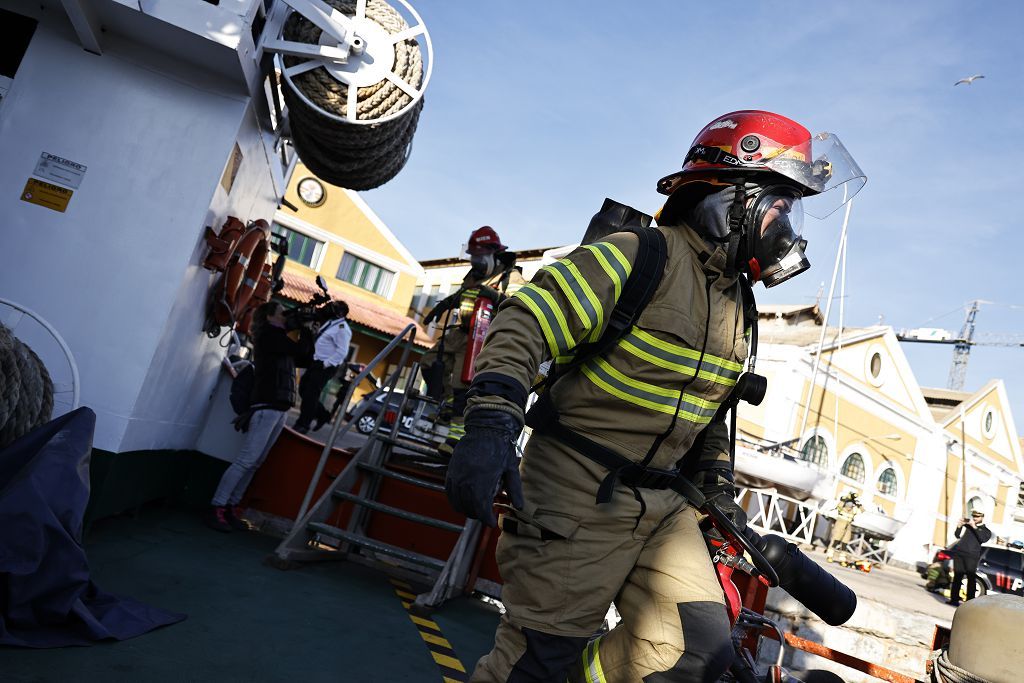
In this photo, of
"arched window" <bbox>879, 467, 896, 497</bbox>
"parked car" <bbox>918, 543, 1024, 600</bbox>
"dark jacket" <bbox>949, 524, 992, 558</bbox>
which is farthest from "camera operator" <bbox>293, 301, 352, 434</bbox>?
"arched window" <bbox>879, 467, 896, 497</bbox>

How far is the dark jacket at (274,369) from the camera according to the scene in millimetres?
6215

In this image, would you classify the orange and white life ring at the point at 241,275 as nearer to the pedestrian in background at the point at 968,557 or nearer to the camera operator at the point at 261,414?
the camera operator at the point at 261,414

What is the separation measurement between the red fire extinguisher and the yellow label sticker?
3088 mm

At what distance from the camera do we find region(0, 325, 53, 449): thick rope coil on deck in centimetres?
351

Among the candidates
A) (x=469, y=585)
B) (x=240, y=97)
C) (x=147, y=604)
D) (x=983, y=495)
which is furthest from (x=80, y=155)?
(x=983, y=495)

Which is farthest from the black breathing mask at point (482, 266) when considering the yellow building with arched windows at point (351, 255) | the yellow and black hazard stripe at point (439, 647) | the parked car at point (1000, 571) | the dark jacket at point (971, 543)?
the yellow building with arched windows at point (351, 255)

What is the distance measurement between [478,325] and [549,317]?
4.25 metres

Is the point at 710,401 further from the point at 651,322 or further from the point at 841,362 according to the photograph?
the point at 841,362

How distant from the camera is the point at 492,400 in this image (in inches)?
76.9

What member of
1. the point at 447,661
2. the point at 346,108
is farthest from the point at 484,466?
the point at 346,108

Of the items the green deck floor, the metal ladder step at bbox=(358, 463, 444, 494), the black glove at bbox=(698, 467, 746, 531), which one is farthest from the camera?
the metal ladder step at bbox=(358, 463, 444, 494)

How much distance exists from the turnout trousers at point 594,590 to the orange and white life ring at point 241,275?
12.9 ft

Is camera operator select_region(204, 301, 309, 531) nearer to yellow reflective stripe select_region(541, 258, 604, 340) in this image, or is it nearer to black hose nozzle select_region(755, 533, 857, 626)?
yellow reflective stripe select_region(541, 258, 604, 340)

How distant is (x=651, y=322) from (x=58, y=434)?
9.51 feet
